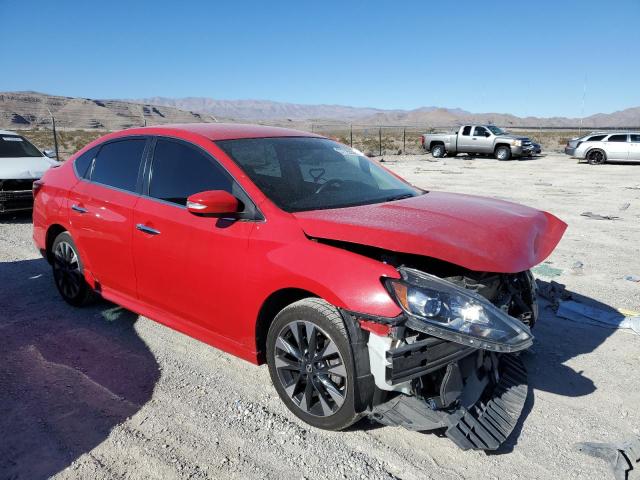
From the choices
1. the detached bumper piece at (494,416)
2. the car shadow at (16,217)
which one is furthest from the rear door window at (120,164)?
the car shadow at (16,217)

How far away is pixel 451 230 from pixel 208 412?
6.09 ft

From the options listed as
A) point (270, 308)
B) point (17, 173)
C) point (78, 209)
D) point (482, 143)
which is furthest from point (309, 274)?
point (482, 143)

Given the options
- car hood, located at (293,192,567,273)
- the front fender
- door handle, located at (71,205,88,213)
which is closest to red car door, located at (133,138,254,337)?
the front fender

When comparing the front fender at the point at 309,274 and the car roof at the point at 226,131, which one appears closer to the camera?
the front fender at the point at 309,274

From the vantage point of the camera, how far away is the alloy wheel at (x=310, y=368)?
2.81 m

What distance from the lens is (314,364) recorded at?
2.91 meters

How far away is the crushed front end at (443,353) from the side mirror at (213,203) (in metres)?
1.06

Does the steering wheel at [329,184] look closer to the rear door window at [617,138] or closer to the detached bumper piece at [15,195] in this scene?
the detached bumper piece at [15,195]

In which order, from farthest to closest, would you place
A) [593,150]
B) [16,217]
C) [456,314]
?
[593,150] < [16,217] < [456,314]

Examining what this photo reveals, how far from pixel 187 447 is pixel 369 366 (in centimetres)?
112

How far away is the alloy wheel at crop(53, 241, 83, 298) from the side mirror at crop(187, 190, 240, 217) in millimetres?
2171

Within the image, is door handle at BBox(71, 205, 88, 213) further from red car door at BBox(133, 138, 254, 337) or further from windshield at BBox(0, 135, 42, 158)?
windshield at BBox(0, 135, 42, 158)

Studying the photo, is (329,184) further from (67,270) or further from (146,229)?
(67,270)

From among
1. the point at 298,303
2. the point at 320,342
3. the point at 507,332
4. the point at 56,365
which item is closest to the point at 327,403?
the point at 320,342
